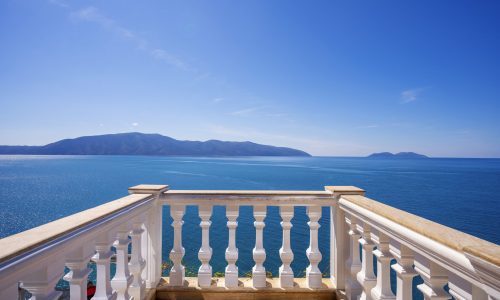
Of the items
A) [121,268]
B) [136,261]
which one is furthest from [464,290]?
[136,261]

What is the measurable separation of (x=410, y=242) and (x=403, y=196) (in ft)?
146

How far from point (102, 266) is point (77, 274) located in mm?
263

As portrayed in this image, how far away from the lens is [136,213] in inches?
85.4

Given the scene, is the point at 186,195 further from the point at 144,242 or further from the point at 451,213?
the point at 451,213

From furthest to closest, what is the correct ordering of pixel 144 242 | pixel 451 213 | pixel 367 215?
pixel 451 213 < pixel 144 242 < pixel 367 215

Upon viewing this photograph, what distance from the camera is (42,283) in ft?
3.72

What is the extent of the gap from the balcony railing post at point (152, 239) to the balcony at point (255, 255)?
0.01 metres

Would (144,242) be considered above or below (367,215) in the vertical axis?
below

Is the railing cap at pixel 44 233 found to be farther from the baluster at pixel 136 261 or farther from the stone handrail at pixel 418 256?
the stone handrail at pixel 418 256

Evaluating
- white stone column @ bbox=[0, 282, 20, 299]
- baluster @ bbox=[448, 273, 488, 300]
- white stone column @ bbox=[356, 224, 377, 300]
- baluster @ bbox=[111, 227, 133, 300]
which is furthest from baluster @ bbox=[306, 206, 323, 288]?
white stone column @ bbox=[0, 282, 20, 299]

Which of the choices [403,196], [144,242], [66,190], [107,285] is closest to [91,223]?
[107,285]

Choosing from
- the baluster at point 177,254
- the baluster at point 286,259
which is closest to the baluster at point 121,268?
the baluster at point 177,254

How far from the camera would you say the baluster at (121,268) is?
6.32 ft

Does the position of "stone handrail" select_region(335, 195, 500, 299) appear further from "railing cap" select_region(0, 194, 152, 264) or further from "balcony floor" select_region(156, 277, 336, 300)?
"railing cap" select_region(0, 194, 152, 264)
